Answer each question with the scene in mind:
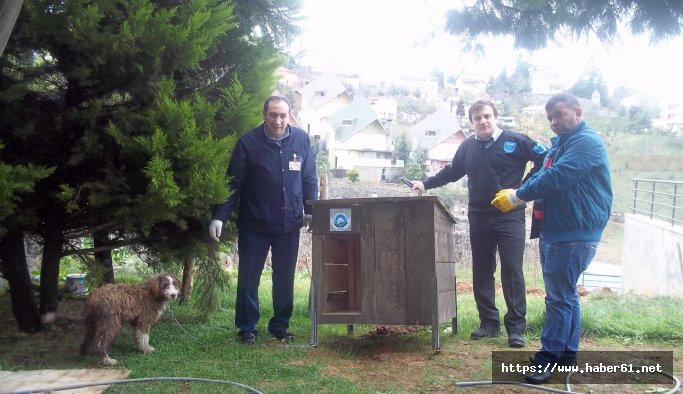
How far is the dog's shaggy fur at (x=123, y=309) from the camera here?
12.0 feet

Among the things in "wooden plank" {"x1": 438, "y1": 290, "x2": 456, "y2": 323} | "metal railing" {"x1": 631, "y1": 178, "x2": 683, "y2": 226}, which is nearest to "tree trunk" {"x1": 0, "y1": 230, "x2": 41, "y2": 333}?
"wooden plank" {"x1": 438, "y1": 290, "x2": 456, "y2": 323}

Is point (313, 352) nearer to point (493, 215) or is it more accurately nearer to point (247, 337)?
point (247, 337)

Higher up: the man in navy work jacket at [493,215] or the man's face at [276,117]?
the man's face at [276,117]

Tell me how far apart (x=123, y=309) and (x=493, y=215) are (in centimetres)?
270

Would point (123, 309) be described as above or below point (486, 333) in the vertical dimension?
above

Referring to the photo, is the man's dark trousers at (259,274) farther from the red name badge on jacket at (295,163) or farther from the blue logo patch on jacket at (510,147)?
the blue logo patch on jacket at (510,147)

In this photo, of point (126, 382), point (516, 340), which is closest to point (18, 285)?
point (126, 382)

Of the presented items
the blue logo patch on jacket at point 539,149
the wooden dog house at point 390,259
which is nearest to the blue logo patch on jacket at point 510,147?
the blue logo patch on jacket at point 539,149

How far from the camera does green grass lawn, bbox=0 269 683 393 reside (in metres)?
3.24

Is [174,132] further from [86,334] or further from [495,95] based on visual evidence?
[495,95]

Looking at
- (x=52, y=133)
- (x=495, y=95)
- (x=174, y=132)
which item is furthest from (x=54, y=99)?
(x=495, y=95)

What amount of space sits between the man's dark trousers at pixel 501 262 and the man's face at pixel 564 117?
113 cm

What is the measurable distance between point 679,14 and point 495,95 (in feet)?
31.0

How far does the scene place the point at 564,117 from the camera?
11.0 ft
